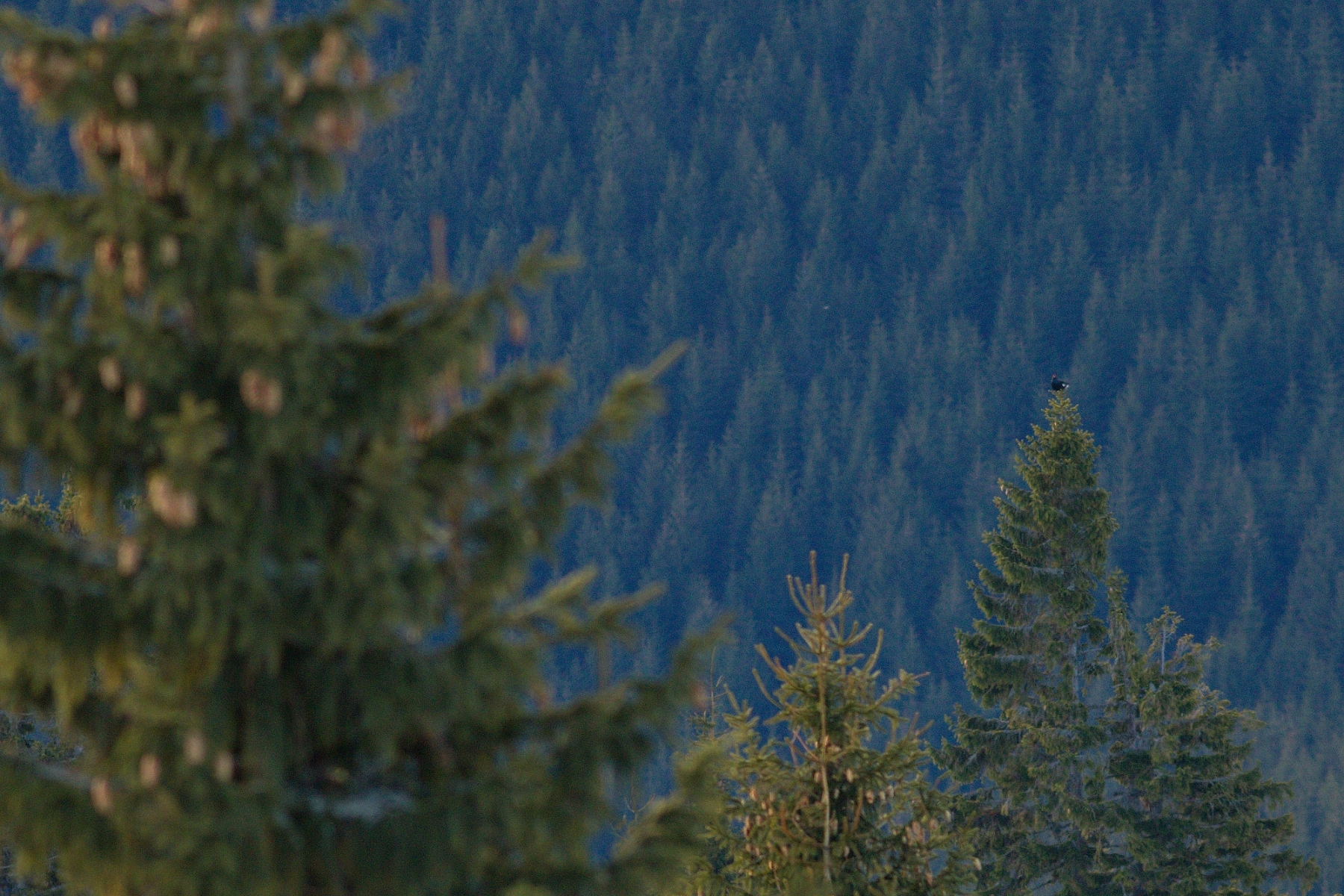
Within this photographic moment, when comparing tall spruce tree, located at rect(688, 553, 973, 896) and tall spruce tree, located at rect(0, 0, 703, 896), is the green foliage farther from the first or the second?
tall spruce tree, located at rect(0, 0, 703, 896)

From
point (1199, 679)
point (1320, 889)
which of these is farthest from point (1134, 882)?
point (1320, 889)

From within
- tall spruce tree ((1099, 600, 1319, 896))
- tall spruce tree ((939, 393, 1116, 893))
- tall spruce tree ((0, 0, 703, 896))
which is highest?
tall spruce tree ((939, 393, 1116, 893))

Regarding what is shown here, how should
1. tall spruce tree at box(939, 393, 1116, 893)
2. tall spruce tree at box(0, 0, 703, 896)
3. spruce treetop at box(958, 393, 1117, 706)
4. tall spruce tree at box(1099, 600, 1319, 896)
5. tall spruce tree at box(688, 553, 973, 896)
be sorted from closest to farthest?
tall spruce tree at box(0, 0, 703, 896)
tall spruce tree at box(688, 553, 973, 896)
tall spruce tree at box(1099, 600, 1319, 896)
tall spruce tree at box(939, 393, 1116, 893)
spruce treetop at box(958, 393, 1117, 706)

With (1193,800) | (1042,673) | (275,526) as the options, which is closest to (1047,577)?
(1042,673)

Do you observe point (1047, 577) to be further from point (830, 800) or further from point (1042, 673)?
point (830, 800)

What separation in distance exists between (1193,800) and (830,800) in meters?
24.5

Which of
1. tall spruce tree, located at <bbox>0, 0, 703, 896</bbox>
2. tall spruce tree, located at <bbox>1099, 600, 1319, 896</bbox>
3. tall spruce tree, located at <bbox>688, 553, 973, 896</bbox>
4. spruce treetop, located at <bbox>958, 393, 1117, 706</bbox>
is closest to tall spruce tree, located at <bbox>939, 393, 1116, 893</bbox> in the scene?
spruce treetop, located at <bbox>958, 393, 1117, 706</bbox>

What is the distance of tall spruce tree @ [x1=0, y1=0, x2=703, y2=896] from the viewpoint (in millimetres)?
8195

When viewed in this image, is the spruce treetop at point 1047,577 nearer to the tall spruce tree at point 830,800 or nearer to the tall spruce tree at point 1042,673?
the tall spruce tree at point 1042,673

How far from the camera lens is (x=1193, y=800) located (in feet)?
125

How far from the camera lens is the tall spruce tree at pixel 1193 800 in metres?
37.7

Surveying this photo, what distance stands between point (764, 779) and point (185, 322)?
7.24 metres

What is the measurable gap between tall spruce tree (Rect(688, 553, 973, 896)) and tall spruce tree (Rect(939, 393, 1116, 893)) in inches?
1011

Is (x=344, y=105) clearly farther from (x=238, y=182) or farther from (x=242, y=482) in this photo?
(x=242, y=482)
